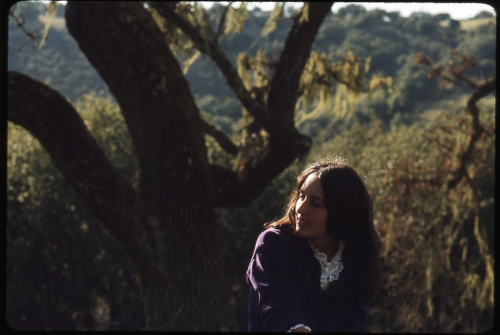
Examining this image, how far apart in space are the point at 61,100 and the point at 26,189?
28.9 ft

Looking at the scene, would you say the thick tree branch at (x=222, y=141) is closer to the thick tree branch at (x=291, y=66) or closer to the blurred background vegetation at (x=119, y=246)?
the thick tree branch at (x=291, y=66)

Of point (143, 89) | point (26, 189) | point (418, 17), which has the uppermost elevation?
point (143, 89)

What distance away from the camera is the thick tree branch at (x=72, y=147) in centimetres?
589

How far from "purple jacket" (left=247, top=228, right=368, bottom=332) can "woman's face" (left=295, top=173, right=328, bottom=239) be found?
7 centimetres

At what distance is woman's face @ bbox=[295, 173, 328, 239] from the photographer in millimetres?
2180

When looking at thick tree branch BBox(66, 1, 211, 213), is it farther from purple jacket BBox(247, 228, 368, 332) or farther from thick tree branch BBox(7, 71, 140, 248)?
purple jacket BBox(247, 228, 368, 332)

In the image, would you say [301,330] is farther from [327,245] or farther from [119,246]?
[119,246]

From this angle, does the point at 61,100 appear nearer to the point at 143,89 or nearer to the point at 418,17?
the point at 143,89

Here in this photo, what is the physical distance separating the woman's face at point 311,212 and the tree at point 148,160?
3818 millimetres

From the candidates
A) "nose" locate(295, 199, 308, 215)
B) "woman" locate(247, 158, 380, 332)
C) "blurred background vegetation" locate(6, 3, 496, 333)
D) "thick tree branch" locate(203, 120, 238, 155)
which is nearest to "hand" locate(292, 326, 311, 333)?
"woman" locate(247, 158, 380, 332)

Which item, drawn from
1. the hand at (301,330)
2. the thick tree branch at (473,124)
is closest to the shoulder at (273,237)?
the hand at (301,330)

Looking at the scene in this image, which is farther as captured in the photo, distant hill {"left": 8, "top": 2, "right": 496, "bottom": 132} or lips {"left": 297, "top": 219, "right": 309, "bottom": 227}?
distant hill {"left": 8, "top": 2, "right": 496, "bottom": 132}

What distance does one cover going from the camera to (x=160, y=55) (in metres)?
5.96

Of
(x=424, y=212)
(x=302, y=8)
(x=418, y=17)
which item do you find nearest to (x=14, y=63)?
(x=418, y=17)
